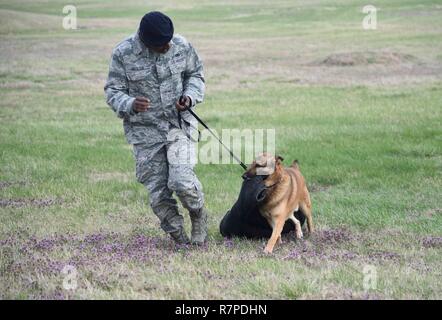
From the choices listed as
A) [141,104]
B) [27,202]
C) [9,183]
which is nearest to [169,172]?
[141,104]

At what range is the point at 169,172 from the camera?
322 inches

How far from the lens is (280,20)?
81.4 m

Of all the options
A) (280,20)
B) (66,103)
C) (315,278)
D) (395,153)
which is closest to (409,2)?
(280,20)

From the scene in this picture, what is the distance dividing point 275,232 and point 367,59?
2621 centimetres

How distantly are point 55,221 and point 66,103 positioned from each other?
13608mm

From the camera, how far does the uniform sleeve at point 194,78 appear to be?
817 centimetres

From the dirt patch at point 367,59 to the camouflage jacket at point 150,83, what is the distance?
25.3 metres

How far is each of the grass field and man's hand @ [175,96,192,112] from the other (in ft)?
5.15
